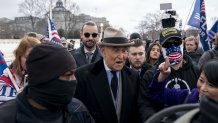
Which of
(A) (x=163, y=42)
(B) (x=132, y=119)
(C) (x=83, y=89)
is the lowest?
(B) (x=132, y=119)

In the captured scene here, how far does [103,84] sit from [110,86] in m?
0.08

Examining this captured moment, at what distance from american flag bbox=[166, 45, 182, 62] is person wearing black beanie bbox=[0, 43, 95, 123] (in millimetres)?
1036

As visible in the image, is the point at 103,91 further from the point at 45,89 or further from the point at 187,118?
the point at 187,118

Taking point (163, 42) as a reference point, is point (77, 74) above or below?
below

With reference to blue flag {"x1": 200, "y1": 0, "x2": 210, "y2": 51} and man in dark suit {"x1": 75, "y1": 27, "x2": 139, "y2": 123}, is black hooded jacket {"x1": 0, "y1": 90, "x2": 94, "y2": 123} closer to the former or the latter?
man in dark suit {"x1": 75, "y1": 27, "x2": 139, "y2": 123}

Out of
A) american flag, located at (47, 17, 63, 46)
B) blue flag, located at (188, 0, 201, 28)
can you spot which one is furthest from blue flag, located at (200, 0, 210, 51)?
american flag, located at (47, 17, 63, 46)

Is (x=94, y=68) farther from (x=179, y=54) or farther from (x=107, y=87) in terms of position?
(x=179, y=54)

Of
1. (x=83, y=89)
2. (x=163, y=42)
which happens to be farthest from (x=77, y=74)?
(x=163, y=42)

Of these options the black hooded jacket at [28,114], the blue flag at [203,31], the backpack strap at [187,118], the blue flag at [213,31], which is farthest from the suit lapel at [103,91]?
the blue flag at [213,31]

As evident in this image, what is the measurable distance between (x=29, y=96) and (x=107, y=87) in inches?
42.7

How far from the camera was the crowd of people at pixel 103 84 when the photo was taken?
7.06ft

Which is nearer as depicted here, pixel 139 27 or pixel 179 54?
pixel 179 54

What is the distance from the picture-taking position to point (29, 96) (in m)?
2.21

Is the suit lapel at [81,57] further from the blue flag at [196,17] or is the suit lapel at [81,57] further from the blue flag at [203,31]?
the blue flag at [196,17]
